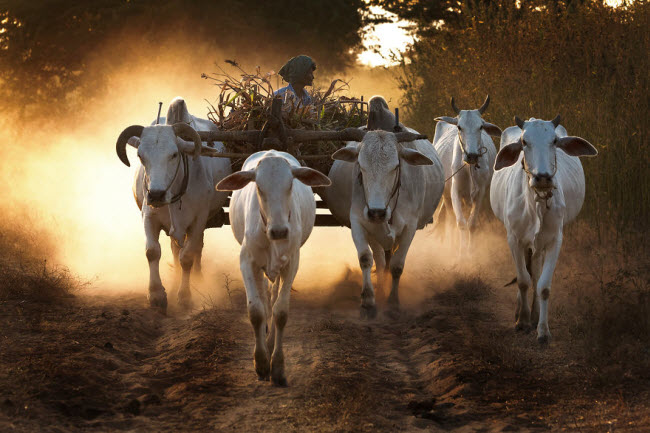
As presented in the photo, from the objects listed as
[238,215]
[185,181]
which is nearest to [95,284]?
[185,181]

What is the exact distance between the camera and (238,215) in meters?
6.55

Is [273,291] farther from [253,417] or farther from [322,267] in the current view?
[322,267]

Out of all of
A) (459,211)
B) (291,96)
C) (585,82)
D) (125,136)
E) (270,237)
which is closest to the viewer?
(270,237)

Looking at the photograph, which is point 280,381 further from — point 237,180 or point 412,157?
point 412,157

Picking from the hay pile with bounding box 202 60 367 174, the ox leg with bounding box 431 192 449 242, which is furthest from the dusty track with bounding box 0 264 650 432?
the ox leg with bounding box 431 192 449 242

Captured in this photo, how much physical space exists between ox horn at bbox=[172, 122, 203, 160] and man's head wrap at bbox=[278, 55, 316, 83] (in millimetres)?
2716

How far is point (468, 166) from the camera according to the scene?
36.0 feet

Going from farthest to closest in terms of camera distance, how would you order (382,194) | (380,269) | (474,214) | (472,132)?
(474,214) < (472,132) < (380,269) < (382,194)

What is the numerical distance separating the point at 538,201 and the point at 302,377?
8.18ft

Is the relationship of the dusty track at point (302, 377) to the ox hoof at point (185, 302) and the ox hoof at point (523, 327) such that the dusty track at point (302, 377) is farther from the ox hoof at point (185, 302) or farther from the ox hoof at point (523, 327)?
the ox hoof at point (185, 302)

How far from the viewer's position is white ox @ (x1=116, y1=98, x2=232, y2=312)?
758cm

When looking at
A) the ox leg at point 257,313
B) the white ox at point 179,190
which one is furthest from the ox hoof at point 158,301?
the ox leg at point 257,313

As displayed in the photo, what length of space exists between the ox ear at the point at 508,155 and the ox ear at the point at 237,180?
2.31 metres

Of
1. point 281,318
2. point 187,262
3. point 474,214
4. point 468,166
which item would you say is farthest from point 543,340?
point 468,166
